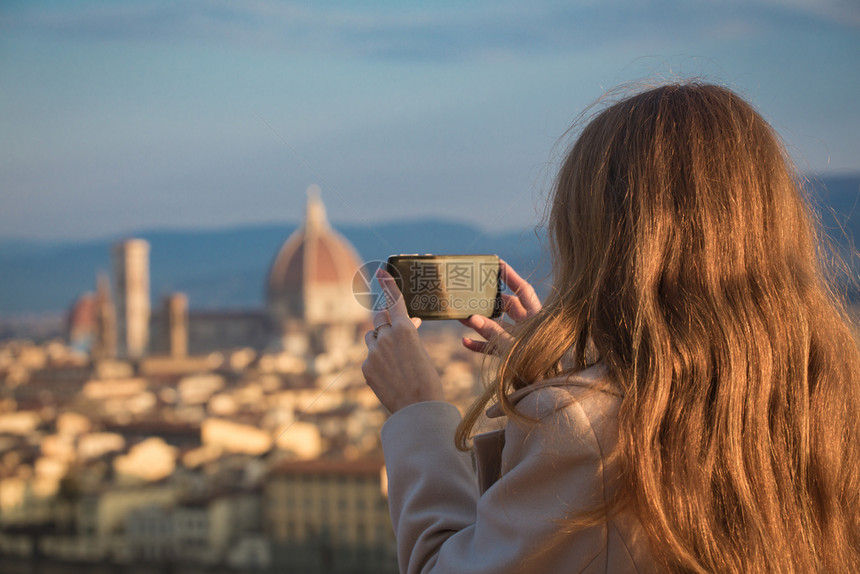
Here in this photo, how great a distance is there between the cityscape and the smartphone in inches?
569

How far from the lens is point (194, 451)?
19328 millimetres

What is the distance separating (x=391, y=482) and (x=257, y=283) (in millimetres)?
24624

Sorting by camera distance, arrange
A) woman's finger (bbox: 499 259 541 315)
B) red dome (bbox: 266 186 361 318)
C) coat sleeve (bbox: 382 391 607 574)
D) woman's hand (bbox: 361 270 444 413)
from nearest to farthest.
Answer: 1. coat sleeve (bbox: 382 391 607 574)
2. woman's hand (bbox: 361 270 444 413)
3. woman's finger (bbox: 499 259 541 315)
4. red dome (bbox: 266 186 361 318)

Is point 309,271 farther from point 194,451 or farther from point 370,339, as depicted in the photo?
point 370,339

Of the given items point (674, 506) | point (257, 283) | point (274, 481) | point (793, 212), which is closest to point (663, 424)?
point (674, 506)

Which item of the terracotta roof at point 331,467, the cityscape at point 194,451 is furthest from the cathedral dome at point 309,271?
the terracotta roof at point 331,467

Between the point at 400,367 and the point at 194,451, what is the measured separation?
65.1 feet

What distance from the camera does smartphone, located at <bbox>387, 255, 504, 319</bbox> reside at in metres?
0.63

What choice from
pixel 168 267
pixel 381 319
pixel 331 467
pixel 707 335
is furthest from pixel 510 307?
pixel 168 267

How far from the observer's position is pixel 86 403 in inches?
848

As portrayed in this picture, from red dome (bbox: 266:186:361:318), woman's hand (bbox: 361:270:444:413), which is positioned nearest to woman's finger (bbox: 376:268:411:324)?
woman's hand (bbox: 361:270:444:413)

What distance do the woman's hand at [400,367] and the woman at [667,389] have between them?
0.14 ft

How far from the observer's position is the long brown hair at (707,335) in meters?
0.43

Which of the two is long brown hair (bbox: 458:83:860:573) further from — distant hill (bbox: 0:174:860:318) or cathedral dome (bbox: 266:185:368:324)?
cathedral dome (bbox: 266:185:368:324)
